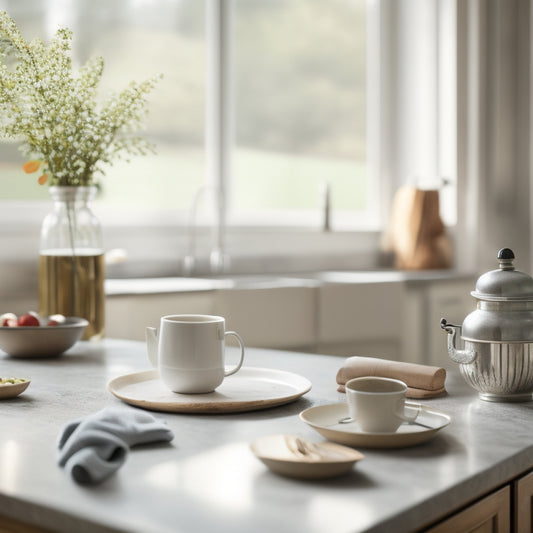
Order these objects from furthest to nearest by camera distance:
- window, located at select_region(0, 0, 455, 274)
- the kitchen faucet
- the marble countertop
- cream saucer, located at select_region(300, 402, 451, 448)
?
the kitchen faucet → window, located at select_region(0, 0, 455, 274) → cream saucer, located at select_region(300, 402, 451, 448) → the marble countertop

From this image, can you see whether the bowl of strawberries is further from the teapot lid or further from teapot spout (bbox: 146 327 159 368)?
the teapot lid

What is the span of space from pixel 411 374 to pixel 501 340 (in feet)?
0.48

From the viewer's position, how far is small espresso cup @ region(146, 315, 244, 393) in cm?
114

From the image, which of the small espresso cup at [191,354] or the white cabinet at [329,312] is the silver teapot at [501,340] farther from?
the white cabinet at [329,312]

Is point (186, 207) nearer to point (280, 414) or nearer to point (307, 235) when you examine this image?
point (307, 235)

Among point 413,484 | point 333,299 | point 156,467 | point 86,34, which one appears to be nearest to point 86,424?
point 156,467

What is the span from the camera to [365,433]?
0.92 metres

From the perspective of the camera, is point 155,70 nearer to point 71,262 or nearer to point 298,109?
point 298,109

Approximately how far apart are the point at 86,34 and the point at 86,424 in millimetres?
2242

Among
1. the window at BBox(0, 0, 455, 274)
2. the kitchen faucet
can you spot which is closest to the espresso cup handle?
the window at BBox(0, 0, 455, 274)

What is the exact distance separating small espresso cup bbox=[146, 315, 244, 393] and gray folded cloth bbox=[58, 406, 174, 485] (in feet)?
0.53

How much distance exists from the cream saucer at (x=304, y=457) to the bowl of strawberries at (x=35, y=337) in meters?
0.83

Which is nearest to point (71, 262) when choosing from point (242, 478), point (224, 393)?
point (224, 393)

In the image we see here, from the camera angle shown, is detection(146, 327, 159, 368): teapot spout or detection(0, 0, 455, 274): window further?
detection(0, 0, 455, 274): window
